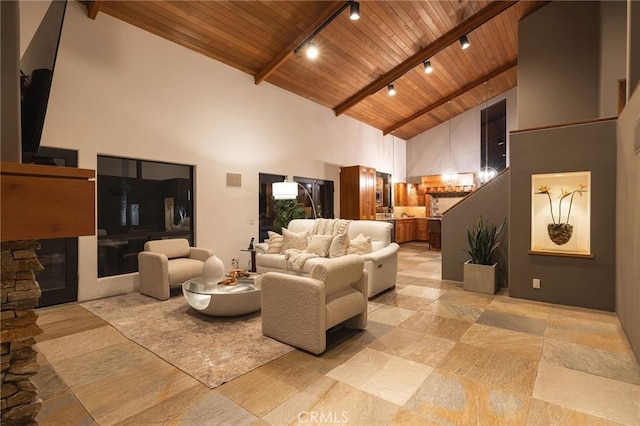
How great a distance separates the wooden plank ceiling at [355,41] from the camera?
4863 mm

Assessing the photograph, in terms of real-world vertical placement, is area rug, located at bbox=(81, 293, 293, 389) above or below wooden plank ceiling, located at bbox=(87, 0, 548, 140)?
below

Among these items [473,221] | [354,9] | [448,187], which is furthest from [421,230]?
[354,9]

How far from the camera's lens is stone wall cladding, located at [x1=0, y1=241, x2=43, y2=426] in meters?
1.42

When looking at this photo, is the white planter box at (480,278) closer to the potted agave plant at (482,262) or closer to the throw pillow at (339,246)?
the potted agave plant at (482,262)

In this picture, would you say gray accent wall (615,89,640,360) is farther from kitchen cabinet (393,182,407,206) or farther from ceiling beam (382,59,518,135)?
kitchen cabinet (393,182,407,206)

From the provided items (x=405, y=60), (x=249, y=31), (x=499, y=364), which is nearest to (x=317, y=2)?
(x=249, y=31)

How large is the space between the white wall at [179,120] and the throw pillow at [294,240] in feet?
4.23

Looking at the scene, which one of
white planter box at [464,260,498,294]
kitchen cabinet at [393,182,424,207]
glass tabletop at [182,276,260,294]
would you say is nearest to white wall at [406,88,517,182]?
kitchen cabinet at [393,182,424,207]

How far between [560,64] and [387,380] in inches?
259

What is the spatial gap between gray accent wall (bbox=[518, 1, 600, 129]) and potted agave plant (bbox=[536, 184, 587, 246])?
2.34 metres

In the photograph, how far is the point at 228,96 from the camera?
6.10 metres

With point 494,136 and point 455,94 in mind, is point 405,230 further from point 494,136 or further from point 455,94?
point 455,94

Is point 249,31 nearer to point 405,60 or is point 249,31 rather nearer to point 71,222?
point 405,60

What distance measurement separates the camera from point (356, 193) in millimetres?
8766
